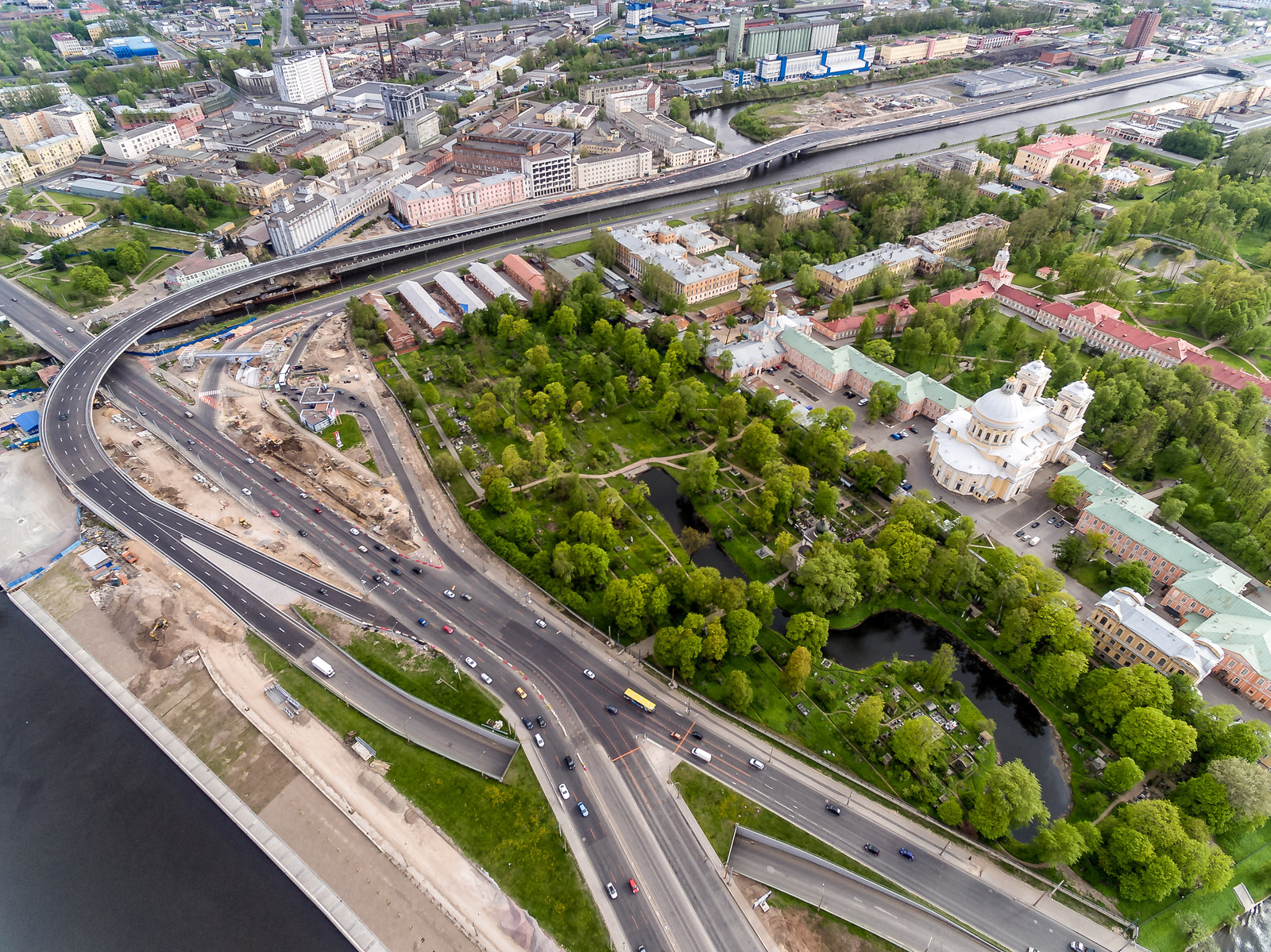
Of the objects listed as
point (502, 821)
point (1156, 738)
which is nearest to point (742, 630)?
point (502, 821)

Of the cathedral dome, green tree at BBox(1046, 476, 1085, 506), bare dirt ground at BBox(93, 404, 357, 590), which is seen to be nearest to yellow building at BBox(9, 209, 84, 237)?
bare dirt ground at BBox(93, 404, 357, 590)

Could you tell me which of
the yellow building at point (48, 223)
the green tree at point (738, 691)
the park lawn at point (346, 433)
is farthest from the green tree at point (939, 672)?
the yellow building at point (48, 223)

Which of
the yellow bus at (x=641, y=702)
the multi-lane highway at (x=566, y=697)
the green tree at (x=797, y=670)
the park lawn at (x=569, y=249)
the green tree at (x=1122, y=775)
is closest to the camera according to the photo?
the multi-lane highway at (x=566, y=697)

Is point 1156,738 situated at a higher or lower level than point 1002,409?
lower

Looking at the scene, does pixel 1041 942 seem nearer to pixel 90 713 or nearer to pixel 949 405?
pixel 949 405

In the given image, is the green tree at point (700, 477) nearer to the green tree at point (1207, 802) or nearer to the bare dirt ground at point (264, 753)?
the bare dirt ground at point (264, 753)

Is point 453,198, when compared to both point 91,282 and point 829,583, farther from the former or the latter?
point 829,583
